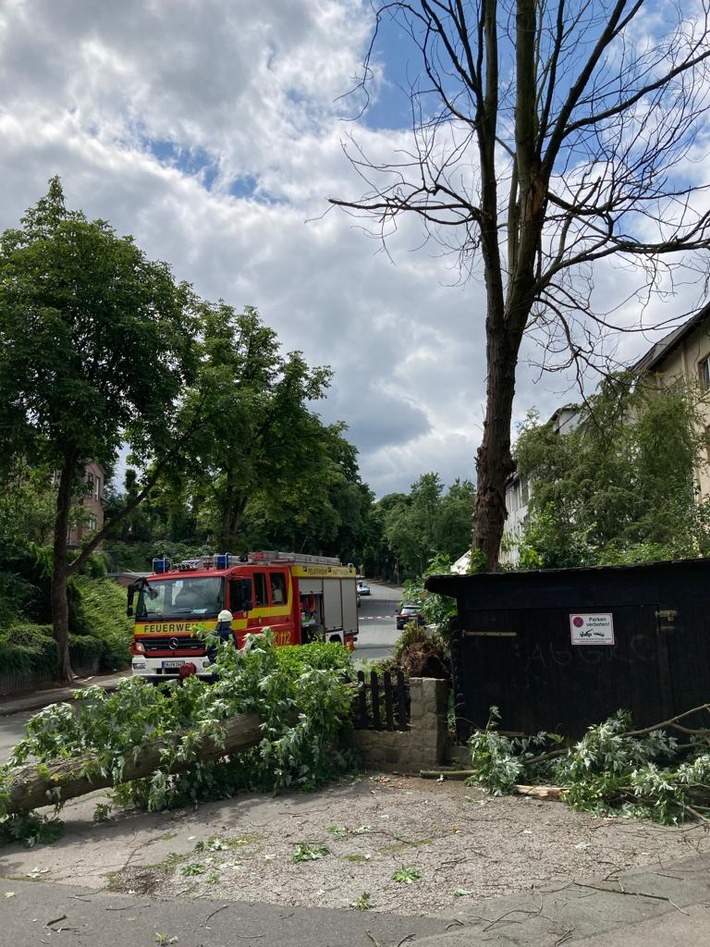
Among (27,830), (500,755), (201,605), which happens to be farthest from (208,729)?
(201,605)

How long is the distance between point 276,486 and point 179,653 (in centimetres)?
Answer: 1531

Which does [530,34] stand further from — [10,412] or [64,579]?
[64,579]

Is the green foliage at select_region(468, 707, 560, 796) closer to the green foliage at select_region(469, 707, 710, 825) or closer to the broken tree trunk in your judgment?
the green foliage at select_region(469, 707, 710, 825)

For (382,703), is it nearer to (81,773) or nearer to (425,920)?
(81,773)

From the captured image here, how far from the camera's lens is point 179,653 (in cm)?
1481

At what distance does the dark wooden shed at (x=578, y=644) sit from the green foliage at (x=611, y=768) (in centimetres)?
23

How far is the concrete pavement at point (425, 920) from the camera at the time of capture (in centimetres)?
419

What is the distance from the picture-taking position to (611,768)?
6.48 meters

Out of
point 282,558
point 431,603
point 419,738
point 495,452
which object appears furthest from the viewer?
point 282,558

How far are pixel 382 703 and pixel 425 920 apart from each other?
11.4 feet

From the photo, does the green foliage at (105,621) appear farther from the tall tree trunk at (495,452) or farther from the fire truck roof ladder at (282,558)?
the tall tree trunk at (495,452)

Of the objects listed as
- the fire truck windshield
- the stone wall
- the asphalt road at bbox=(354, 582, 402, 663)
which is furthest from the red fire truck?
the stone wall

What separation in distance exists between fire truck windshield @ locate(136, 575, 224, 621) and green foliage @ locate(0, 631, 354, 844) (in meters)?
7.52

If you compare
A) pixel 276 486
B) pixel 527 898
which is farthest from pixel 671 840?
pixel 276 486
